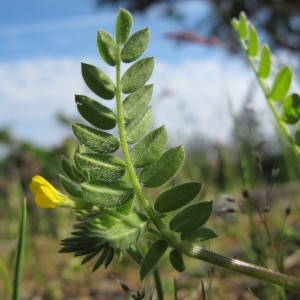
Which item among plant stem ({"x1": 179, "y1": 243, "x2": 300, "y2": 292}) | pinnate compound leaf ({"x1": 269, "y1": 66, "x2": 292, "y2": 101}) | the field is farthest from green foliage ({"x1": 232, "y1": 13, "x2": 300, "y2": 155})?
plant stem ({"x1": 179, "y1": 243, "x2": 300, "y2": 292})

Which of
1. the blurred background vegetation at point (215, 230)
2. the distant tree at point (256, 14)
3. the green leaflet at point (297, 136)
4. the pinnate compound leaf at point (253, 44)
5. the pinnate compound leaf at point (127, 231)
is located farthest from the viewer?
the distant tree at point (256, 14)

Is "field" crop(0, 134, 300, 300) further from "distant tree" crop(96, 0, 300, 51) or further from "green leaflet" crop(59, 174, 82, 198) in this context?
"distant tree" crop(96, 0, 300, 51)

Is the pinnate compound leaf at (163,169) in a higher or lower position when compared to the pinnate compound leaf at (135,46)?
lower

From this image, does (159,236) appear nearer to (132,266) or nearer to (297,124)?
(297,124)

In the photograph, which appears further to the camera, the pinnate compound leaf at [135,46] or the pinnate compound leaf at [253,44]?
the pinnate compound leaf at [253,44]

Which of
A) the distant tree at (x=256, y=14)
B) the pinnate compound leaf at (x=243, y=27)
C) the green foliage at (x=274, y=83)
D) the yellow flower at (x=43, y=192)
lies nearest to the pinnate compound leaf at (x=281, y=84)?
the green foliage at (x=274, y=83)

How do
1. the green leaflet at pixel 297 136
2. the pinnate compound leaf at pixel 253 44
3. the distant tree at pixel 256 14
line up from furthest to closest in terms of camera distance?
the distant tree at pixel 256 14 → the pinnate compound leaf at pixel 253 44 → the green leaflet at pixel 297 136

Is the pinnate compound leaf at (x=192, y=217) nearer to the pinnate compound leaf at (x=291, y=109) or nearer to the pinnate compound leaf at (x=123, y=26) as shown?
the pinnate compound leaf at (x=123, y=26)

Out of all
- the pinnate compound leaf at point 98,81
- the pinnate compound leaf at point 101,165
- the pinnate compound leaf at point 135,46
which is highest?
the pinnate compound leaf at point 135,46

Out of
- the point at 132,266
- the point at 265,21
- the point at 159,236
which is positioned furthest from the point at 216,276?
the point at 265,21
